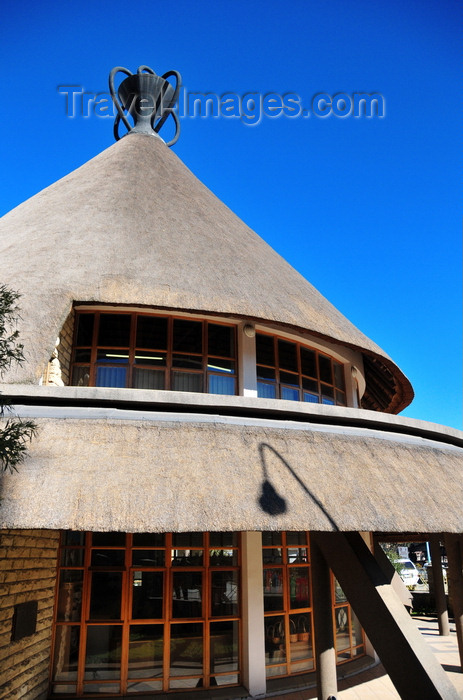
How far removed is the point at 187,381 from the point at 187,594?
11.3ft

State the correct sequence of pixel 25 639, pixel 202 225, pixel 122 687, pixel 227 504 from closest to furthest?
pixel 227 504, pixel 25 639, pixel 122 687, pixel 202 225

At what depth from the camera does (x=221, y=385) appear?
31.3 ft

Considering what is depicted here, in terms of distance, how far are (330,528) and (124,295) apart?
186 inches

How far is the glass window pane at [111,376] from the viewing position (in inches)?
357

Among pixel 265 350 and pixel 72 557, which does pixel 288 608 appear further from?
pixel 265 350

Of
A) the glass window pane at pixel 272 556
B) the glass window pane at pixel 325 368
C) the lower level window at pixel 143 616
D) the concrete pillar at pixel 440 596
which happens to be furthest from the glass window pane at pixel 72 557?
the concrete pillar at pixel 440 596

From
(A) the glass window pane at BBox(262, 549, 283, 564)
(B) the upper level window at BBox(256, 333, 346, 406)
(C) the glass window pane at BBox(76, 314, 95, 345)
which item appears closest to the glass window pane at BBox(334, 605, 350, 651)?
(A) the glass window pane at BBox(262, 549, 283, 564)

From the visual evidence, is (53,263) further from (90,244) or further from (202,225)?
(202,225)

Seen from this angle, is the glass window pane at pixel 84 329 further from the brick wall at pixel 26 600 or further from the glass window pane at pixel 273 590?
the glass window pane at pixel 273 590

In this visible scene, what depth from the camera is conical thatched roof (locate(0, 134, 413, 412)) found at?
821 centimetres

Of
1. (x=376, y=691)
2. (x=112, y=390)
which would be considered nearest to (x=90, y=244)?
(x=112, y=390)

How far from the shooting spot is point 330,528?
530 centimetres

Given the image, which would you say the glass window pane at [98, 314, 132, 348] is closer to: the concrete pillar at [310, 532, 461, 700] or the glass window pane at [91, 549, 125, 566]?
the glass window pane at [91, 549, 125, 566]

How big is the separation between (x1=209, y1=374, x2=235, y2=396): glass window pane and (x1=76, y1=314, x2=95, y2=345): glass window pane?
225cm
